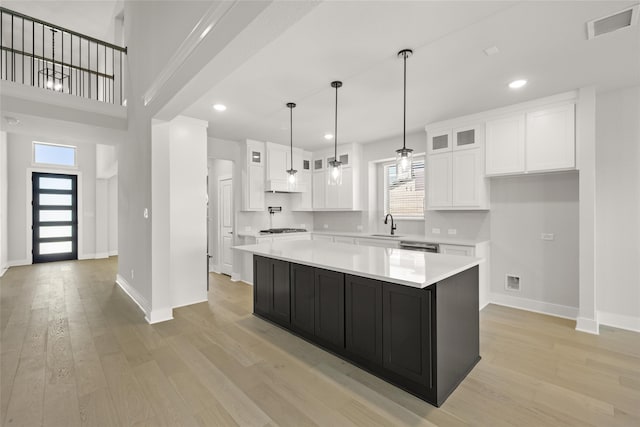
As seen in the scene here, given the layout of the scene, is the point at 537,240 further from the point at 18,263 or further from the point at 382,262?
the point at 18,263

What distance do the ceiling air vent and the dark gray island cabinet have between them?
204 cm

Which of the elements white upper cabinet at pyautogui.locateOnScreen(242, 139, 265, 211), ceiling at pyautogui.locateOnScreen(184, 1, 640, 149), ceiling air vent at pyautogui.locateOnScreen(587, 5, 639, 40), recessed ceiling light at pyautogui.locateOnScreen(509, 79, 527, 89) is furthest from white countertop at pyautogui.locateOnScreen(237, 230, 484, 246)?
ceiling air vent at pyautogui.locateOnScreen(587, 5, 639, 40)

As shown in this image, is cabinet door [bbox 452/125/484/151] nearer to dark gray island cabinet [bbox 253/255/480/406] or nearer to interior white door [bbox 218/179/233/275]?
dark gray island cabinet [bbox 253/255/480/406]

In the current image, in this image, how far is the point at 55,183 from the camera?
7656 millimetres

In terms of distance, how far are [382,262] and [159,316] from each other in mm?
2840

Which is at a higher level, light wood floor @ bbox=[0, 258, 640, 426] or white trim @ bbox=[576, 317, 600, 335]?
white trim @ bbox=[576, 317, 600, 335]

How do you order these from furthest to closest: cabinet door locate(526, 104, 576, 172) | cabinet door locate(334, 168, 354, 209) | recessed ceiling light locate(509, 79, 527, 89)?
cabinet door locate(334, 168, 354, 209), cabinet door locate(526, 104, 576, 172), recessed ceiling light locate(509, 79, 527, 89)

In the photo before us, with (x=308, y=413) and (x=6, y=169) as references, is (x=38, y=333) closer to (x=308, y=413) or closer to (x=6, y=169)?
(x=308, y=413)

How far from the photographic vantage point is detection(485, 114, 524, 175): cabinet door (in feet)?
12.0

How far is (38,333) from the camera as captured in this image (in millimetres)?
3117

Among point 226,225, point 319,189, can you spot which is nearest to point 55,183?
point 226,225

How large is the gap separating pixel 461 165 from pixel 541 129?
0.99 metres

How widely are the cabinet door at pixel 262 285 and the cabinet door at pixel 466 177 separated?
289 centimetres

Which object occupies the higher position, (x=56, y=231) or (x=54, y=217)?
(x=54, y=217)
